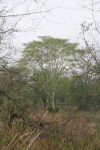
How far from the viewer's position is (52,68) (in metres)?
24.9

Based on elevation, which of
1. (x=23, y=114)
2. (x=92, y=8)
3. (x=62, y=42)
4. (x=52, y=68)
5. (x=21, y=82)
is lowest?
(x=23, y=114)

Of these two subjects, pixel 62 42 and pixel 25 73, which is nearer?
pixel 25 73

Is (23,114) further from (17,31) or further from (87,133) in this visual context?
(17,31)

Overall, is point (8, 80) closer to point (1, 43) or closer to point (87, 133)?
point (1, 43)

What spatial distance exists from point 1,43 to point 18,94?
1.64 metres

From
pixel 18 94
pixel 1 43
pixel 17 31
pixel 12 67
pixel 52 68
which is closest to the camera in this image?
pixel 17 31

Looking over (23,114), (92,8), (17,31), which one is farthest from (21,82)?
(92,8)

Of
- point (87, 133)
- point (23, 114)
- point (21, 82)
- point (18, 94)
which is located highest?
point (21, 82)

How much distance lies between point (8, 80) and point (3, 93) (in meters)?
0.41

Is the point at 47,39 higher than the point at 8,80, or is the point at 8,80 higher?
the point at 47,39

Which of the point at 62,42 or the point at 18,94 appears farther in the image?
the point at 62,42

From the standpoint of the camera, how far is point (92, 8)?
3.38 m

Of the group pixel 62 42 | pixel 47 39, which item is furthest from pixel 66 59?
pixel 47 39

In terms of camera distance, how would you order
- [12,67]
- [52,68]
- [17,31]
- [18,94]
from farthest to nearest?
[52,68] < [18,94] < [12,67] < [17,31]
